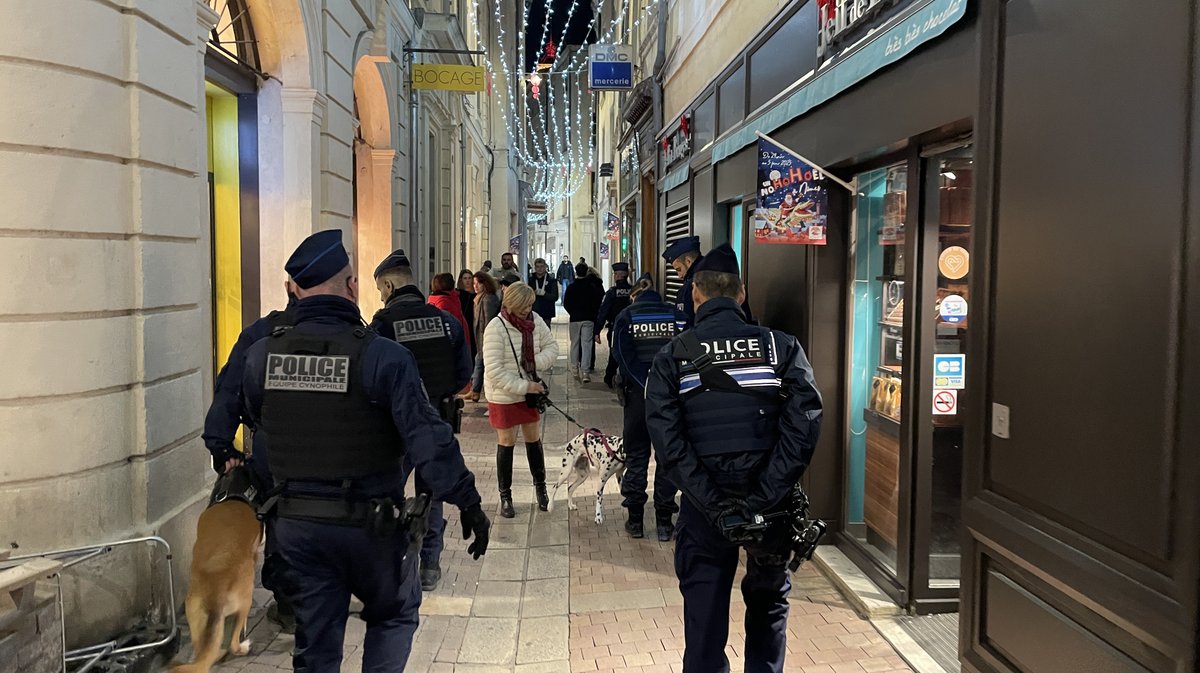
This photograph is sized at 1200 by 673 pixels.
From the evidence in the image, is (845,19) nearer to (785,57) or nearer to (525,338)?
(785,57)

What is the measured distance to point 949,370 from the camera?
4.82m

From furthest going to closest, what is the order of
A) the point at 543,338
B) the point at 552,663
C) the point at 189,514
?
the point at 543,338, the point at 189,514, the point at 552,663

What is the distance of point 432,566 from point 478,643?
0.88m

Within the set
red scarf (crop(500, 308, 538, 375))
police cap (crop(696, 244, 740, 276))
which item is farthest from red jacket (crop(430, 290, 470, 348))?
police cap (crop(696, 244, 740, 276))

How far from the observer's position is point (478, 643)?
4.53 meters

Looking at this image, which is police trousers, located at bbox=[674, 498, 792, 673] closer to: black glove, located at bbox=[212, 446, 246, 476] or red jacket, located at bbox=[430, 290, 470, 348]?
black glove, located at bbox=[212, 446, 246, 476]

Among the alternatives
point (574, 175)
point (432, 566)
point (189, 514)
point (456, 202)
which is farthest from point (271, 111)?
point (574, 175)

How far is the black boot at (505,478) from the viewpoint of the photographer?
6539mm

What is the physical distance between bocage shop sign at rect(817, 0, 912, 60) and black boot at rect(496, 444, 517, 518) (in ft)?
12.4

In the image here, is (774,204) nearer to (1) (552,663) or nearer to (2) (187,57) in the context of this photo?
(1) (552,663)

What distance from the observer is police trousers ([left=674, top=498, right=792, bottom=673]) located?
3443 millimetres

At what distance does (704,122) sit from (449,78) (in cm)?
441

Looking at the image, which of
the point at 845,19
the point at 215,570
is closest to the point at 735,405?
the point at 215,570

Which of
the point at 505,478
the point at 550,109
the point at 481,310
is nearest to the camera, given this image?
the point at 505,478
